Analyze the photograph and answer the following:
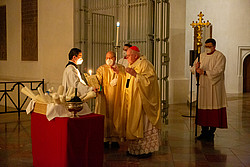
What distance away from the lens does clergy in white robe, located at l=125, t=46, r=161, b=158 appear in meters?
5.79

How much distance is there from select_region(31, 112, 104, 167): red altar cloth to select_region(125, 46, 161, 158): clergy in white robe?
1.01 m

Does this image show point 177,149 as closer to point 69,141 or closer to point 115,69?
point 115,69

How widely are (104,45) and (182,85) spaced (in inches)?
167

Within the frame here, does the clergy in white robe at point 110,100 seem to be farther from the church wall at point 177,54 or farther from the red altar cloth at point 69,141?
the church wall at point 177,54

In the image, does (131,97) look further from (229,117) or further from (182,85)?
(182,85)

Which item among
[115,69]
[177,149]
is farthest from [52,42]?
[177,149]

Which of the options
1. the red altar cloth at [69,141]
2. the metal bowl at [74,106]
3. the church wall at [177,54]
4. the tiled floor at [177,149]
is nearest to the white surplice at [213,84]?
the tiled floor at [177,149]

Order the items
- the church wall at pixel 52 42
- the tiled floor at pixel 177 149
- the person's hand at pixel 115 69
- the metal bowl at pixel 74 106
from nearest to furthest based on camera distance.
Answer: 1. the metal bowl at pixel 74 106
2. the tiled floor at pixel 177 149
3. the person's hand at pixel 115 69
4. the church wall at pixel 52 42

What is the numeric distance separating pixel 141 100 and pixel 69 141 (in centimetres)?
168

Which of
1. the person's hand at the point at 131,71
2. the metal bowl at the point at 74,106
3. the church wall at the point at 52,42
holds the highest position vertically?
the church wall at the point at 52,42

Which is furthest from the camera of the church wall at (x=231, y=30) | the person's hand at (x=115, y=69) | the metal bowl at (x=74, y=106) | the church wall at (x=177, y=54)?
the church wall at (x=231, y=30)

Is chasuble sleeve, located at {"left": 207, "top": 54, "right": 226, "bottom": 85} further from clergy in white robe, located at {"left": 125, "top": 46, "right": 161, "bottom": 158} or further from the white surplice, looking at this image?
clergy in white robe, located at {"left": 125, "top": 46, "right": 161, "bottom": 158}

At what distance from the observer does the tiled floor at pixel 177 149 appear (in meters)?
5.66

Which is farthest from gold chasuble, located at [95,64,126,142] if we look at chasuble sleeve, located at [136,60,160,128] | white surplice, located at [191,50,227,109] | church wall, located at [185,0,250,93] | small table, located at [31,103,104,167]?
church wall, located at [185,0,250,93]
